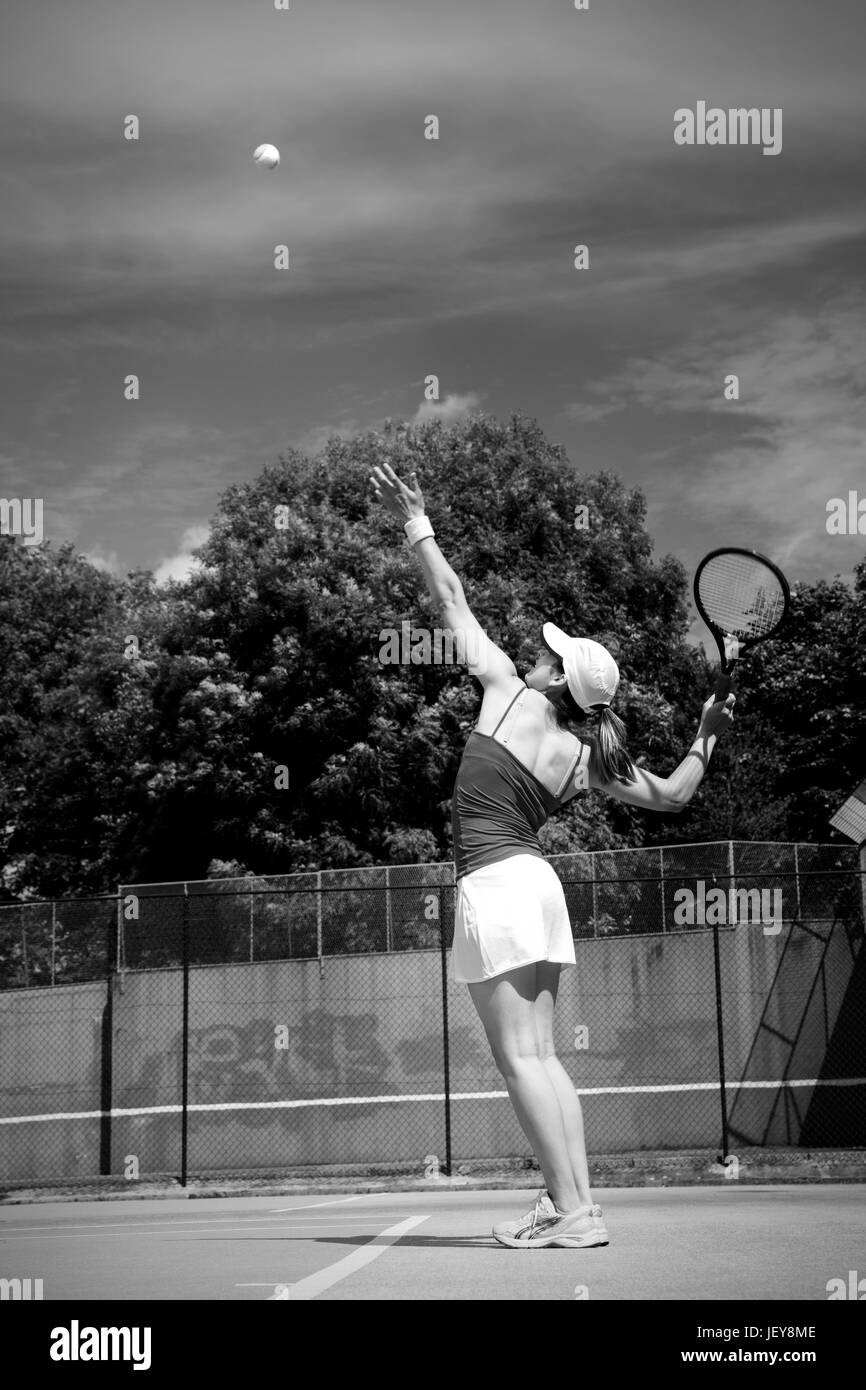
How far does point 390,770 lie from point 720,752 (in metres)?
9.69

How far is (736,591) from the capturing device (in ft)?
21.5

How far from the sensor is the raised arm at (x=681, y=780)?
16.3ft

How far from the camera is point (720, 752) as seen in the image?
107 feet

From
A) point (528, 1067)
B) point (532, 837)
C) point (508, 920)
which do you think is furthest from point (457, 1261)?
point (532, 837)

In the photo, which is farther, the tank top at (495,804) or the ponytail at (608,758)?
the ponytail at (608,758)

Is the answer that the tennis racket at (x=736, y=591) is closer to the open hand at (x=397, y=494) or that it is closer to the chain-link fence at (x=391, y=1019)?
the open hand at (x=397, y=494)

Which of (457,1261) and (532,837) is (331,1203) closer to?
(457,1261)

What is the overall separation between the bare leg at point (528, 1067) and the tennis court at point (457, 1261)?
0.30 metres

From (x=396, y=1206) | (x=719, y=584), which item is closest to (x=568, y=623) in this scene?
(x=396, y=1206)

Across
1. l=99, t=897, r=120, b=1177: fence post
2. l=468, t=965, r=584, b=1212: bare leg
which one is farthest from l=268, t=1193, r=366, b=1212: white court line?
l=468, t=965, r=584, b=1212: bare leg

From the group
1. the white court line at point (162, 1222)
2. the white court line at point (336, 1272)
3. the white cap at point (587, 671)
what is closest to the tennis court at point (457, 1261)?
the white court line at point (336, 1272)

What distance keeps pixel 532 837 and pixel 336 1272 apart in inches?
60.2
